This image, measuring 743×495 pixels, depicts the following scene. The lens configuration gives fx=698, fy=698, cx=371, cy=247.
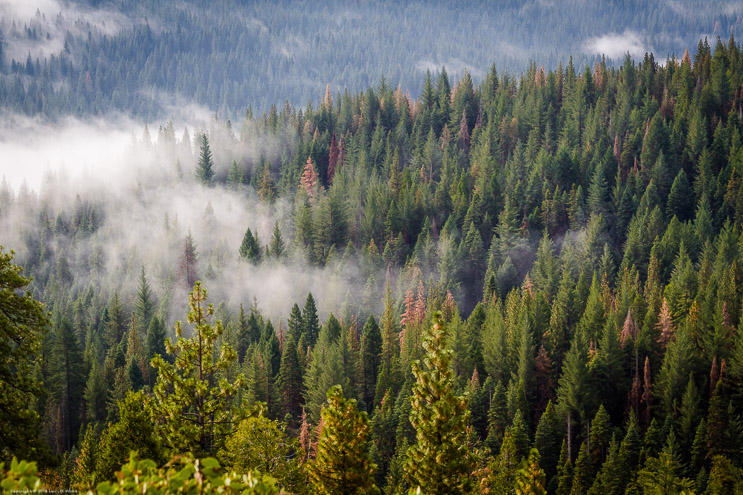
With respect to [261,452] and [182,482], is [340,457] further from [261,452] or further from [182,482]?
[182,482]

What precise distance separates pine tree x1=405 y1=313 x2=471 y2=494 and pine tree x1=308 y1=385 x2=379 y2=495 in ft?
9.59

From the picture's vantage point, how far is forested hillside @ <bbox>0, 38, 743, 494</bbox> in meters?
30.9

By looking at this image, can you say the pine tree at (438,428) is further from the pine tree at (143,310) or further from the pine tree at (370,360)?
the pine tree at (143,310)

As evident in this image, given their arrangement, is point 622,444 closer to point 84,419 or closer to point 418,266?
Answer: point 84,419

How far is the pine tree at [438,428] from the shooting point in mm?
32625

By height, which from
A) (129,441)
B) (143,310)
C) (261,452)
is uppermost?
(129,441)

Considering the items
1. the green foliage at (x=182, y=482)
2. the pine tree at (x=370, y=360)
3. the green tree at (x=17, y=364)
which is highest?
the green foliage at (x=182, y=482)

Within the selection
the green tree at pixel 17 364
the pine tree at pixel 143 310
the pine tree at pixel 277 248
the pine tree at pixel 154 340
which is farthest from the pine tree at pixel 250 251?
the green tree at pixel 17 364

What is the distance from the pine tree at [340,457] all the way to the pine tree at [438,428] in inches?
115

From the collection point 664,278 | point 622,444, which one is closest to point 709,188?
point 664,278

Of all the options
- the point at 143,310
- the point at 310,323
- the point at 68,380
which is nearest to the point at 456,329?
the point at 310,323

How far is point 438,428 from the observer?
32875mm

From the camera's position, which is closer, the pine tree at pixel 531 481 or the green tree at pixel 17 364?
the green tree at pixel 17 364

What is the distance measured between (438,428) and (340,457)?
5024 mm
